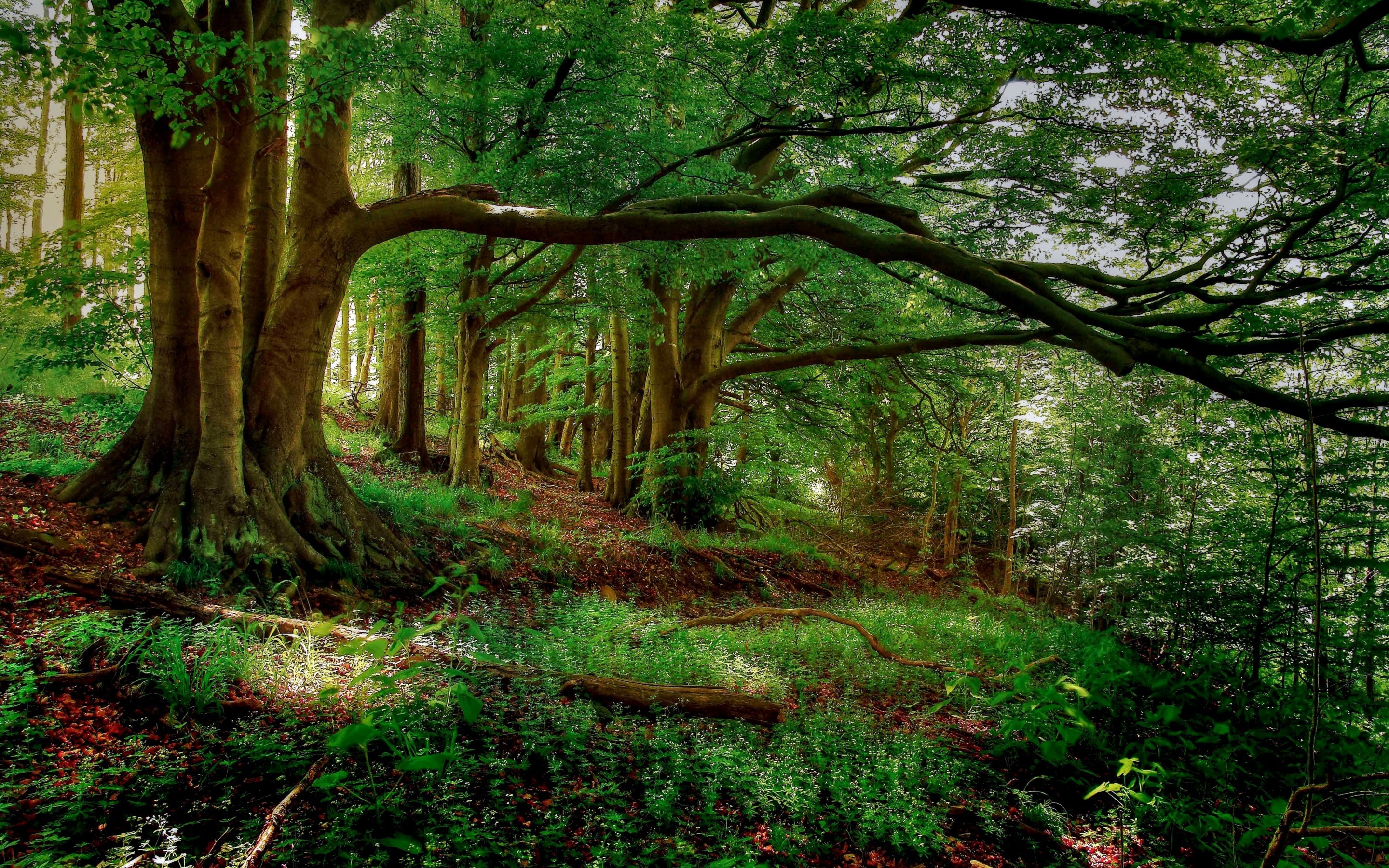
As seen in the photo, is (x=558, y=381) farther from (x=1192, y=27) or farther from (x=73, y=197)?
(x=1192, y=27)

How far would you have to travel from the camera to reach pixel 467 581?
6.38m

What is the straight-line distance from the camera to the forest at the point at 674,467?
279cm

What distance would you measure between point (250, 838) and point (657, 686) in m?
2.14

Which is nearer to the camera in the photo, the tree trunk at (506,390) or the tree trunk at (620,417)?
the tree trunk at (620,417)

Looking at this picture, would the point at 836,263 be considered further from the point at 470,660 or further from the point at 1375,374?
the point at 470,660

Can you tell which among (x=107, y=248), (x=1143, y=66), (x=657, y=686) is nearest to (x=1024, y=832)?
(x=657, y=686)

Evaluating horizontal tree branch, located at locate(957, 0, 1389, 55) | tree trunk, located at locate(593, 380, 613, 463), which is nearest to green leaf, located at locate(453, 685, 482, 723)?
horizontal tree branch, located at locate(957, 0, 1389, 55)

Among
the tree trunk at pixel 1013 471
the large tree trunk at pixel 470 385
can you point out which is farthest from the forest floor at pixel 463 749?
the tree trunk at pixel 1013 471

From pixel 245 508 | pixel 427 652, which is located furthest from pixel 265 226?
pixel 427 652

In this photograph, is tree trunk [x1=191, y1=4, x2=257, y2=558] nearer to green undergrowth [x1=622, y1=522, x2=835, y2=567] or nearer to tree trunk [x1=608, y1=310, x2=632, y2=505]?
green undergrowth [x1=622, y1=522, x2=835, y2=567]

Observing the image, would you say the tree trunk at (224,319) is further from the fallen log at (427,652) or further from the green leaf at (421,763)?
the green leaf at (421,763)

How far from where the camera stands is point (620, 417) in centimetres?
1242

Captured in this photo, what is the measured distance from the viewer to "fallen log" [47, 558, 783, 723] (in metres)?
3.56

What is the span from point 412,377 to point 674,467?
5108mm
